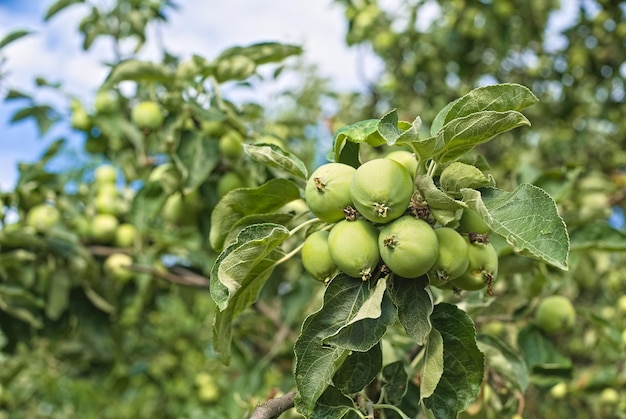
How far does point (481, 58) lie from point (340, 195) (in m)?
3.24

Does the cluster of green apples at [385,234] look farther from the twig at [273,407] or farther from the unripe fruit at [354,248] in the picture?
the twig at [273,407]

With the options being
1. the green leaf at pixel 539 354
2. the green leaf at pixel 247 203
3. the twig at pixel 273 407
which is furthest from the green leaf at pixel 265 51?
the twig at pixel 273 407

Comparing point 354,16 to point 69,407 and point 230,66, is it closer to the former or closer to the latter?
point 230,66

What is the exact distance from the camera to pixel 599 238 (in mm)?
1585

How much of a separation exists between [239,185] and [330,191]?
883 millimetres

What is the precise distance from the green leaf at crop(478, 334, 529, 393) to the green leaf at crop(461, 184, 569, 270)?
A: 521 mm

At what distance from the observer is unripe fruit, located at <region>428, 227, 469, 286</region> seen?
0.96 m

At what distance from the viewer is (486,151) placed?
4.36m

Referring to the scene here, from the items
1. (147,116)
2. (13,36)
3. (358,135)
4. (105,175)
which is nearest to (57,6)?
(13,36)

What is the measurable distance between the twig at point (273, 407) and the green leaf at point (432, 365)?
0.63ft

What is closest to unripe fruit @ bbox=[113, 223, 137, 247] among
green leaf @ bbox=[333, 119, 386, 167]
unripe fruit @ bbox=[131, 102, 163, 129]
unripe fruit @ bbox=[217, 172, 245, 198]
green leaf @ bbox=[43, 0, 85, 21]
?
unripe fruit @ bbox=[131, 102, 163, 129]

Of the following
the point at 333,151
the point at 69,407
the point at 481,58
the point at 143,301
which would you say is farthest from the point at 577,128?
the point at 69,407

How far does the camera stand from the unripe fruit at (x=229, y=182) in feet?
6.02

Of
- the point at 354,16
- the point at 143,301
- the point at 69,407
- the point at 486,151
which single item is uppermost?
the point at 354,16
